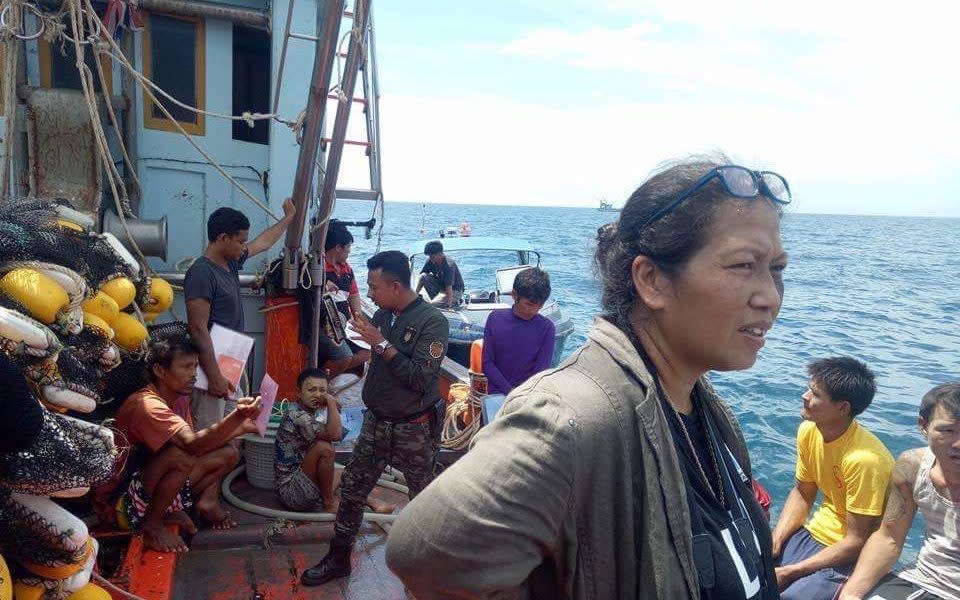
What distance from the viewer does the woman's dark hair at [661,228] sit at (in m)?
→ 1.38

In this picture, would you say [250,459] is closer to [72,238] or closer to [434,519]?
[72,238]

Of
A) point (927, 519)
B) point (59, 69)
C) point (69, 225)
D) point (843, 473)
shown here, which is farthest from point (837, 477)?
point (59, 69)

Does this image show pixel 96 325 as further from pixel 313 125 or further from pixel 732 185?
pixel 732 185

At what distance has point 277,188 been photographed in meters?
5.61

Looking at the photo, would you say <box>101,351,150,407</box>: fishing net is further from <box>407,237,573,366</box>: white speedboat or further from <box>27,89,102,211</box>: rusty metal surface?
<box>407,237,573,366</box>: white speedboat

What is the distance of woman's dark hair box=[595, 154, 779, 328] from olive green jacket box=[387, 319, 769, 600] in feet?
0.86

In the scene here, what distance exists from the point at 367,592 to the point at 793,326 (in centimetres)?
1728

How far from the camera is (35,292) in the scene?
2.44m

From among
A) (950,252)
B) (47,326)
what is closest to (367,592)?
(47,326)

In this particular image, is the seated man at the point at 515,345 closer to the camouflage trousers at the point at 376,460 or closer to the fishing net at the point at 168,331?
the camouflage trousers at the point at 376,460

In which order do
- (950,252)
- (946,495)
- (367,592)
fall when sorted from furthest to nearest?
(950,252), (367,592), (946,495)

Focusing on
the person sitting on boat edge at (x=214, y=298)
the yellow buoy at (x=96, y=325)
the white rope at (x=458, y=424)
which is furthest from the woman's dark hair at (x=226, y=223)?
the white rope at (x=458, y=424)

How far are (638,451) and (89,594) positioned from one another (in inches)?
89.8

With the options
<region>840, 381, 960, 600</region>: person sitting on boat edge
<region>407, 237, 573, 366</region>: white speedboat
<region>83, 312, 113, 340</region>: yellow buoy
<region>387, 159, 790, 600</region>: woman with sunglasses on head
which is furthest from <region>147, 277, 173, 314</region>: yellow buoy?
<region>407, 237, 573, 366</region>: white speedboat
